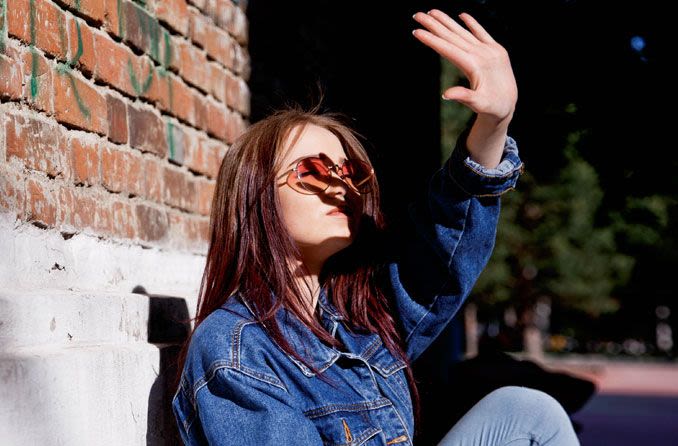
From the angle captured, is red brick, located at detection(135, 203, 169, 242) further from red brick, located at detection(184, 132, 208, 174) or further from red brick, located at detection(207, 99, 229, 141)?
red brick, located at detection(207, 99, 229, 141)

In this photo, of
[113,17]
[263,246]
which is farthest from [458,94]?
[113,17]

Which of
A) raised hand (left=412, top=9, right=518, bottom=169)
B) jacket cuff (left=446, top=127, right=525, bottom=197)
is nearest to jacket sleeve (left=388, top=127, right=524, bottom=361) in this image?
jacket cuff (left=446, top=127, right=525, bottom=197)

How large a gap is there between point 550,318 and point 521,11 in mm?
31663

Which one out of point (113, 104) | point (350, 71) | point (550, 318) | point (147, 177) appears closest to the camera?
point (113, 104)

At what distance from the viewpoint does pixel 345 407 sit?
195 cm

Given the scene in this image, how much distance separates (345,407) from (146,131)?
3.23 ft

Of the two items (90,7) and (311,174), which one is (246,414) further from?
(90,7)

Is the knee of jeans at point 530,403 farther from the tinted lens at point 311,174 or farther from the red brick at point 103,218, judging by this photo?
the red brick at point 103,218

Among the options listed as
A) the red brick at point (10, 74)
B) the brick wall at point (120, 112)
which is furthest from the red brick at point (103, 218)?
the red brick at point (10, 74)

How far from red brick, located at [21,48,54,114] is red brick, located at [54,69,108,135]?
0.03 m

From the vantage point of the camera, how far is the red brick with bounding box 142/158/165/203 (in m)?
2.44

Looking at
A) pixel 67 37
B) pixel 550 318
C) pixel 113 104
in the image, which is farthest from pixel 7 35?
pixel 550 318

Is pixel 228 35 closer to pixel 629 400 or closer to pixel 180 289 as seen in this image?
pixel 180 289

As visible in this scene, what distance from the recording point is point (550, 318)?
33562mm
